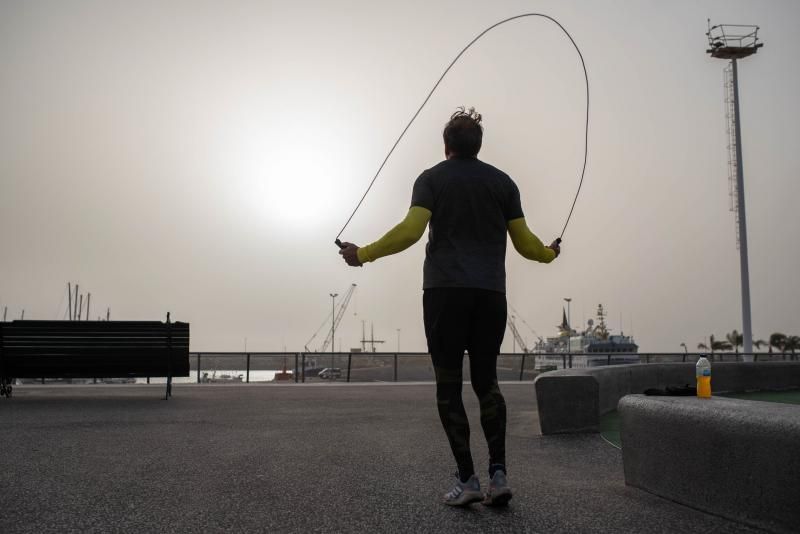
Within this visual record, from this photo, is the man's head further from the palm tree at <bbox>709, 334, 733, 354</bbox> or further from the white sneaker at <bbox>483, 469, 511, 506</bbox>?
the palm tree at <bbox>709, 334, 733, 354</bbox>

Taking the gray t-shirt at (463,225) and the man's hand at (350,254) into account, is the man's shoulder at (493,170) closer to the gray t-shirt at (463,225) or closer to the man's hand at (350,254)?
the gray t-shirt at (463,225)

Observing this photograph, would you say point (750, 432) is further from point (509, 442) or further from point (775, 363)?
point (775, 363)

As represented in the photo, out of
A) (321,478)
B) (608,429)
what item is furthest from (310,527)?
(608,429)

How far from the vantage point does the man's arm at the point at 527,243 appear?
4.56 m

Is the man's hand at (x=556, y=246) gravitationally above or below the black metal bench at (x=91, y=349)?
above

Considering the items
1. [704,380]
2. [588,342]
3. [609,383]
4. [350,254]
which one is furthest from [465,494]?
[588,342]

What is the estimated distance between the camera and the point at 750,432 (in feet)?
11.6

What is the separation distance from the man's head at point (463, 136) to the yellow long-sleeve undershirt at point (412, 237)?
482mm

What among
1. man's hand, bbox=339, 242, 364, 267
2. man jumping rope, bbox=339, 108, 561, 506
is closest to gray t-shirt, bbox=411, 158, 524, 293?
man jumping rope, bbox=339, 108, 561, 506

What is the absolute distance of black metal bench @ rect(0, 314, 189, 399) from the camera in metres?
10.3

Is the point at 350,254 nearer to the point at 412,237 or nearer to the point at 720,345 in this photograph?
the point at 412,237

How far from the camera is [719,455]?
374cm

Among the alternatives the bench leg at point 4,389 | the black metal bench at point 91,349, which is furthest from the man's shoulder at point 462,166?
the bench leg at point 4,389

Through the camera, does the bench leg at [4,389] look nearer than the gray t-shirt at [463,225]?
No
